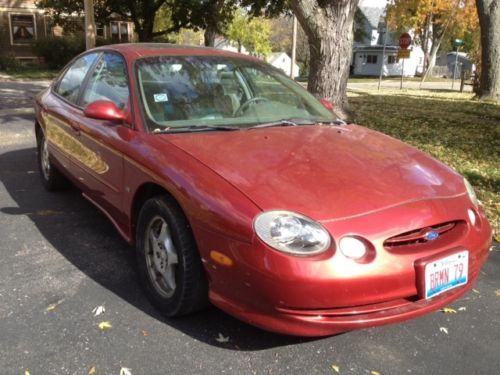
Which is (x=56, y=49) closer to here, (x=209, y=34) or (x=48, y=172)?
(x=209, y=34)

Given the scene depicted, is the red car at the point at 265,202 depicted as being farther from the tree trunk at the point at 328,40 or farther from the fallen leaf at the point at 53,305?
the tree trunk at the point at 328,40

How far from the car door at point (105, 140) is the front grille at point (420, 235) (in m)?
1.75

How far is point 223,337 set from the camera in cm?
279

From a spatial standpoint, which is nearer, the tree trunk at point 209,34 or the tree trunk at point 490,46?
the tree trunk at point 490,46

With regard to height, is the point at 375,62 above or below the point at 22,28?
below

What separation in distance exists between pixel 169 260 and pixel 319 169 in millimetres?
946

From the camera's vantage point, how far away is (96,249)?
153 inches

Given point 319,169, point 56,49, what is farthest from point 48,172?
point 56,49

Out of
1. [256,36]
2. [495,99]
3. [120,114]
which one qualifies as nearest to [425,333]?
[120,114]

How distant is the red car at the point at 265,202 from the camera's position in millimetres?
2301

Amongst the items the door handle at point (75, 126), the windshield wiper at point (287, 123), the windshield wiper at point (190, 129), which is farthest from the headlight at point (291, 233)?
the door handle at point (75, 126)

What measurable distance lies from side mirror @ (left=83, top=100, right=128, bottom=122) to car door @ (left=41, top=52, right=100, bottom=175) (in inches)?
33.5

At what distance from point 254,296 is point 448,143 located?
652 centimetres

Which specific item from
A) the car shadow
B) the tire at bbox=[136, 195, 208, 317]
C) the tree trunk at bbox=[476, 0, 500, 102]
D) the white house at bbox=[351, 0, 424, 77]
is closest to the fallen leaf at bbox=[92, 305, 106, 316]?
the car shadow
